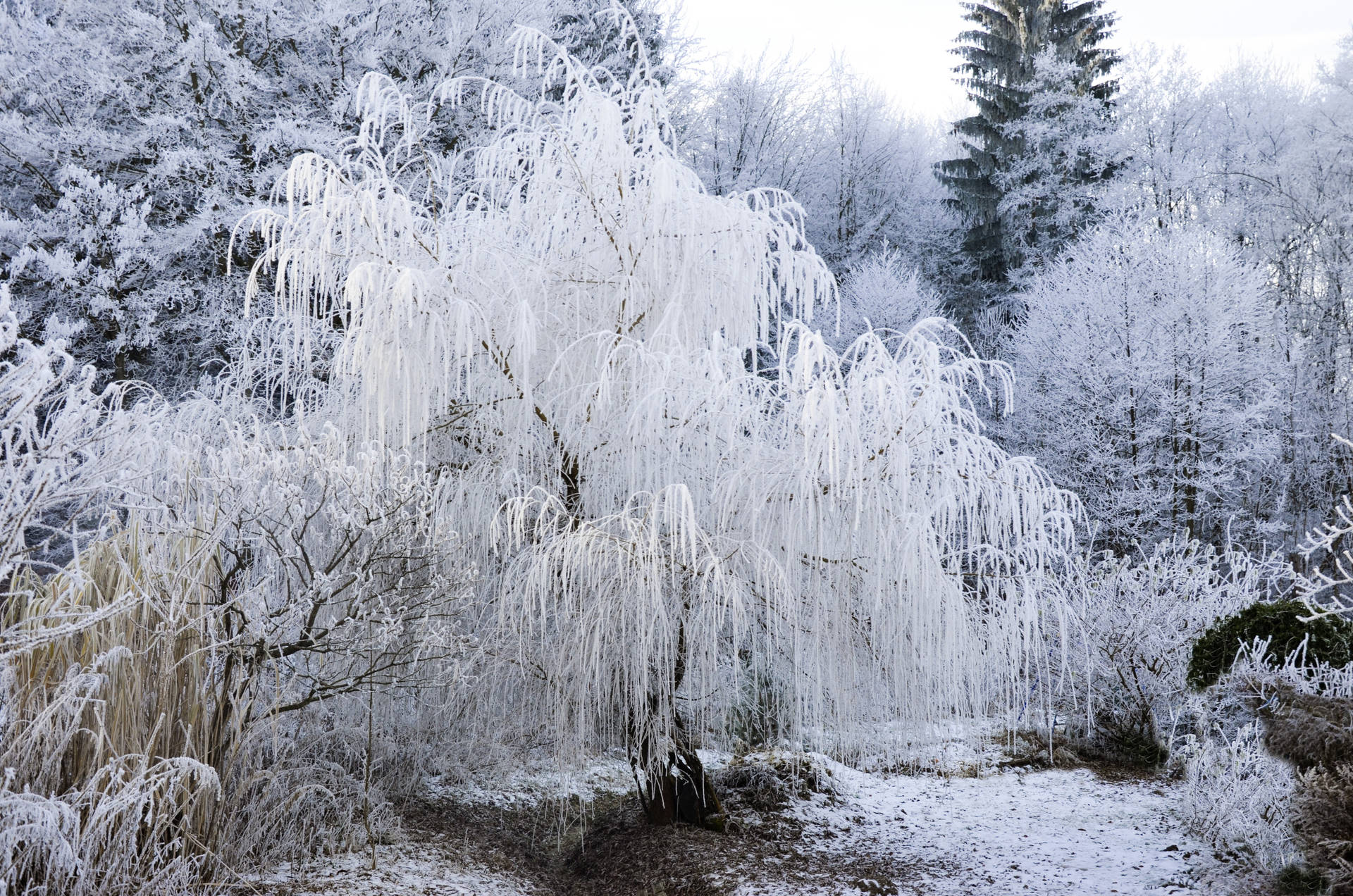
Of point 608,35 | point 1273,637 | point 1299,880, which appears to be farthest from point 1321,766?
point 608,35

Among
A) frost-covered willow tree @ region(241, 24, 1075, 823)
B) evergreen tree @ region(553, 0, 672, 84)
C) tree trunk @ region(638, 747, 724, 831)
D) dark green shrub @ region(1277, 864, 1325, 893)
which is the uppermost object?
evergreen tree @ region(553, 0, 672, 84)

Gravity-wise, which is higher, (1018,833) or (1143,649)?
(1143,649)

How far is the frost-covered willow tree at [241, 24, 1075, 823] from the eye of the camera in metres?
3.45

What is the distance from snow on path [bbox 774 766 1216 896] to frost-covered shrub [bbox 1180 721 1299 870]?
148 millimetres

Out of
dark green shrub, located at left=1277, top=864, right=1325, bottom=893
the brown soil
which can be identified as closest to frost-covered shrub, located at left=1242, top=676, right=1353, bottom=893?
dark green shrub, located at left=1277, top=864, right=1325, bottom=893

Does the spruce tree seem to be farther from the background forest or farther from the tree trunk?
the tree trunk

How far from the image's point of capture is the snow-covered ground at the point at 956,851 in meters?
3.61

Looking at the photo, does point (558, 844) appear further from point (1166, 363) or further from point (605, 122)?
point (1166, 363)

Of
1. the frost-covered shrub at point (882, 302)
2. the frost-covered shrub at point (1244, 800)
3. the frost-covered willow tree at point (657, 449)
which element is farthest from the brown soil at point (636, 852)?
the frost-covered shrub at point (882, 302)

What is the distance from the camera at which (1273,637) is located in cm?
432

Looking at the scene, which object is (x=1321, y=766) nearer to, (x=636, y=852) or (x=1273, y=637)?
(x=1273, y=637)

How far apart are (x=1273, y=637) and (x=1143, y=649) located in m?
1.62

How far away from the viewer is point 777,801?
4855 mm

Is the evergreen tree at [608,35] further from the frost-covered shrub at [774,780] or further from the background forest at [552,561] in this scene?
the frost-covered shrub at [774,780]
